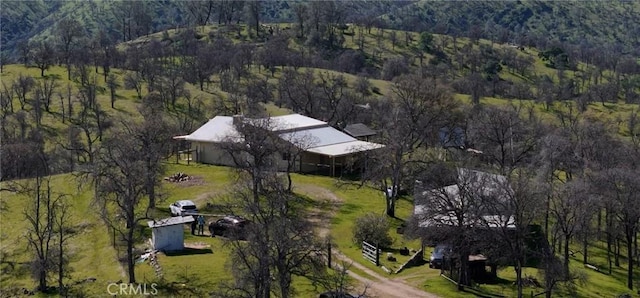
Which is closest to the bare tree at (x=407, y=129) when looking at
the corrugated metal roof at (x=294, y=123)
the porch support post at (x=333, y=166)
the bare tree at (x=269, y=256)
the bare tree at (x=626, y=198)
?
the porch support post at (x=333, y=166)

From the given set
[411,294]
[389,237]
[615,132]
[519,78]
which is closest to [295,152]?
[389,237]

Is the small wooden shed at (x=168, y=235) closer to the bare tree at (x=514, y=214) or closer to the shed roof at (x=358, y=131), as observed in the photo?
the bare tree at (x=514, y=214)

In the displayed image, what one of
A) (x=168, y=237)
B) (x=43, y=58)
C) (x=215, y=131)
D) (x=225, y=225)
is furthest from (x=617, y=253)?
(x=43, y=58)

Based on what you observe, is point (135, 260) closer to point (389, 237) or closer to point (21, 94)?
point (389, 237)

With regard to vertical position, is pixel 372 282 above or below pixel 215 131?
below

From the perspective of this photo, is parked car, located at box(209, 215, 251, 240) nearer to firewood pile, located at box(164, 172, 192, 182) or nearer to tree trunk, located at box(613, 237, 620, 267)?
firewood pile, located at box(164, 172, 192, 182)

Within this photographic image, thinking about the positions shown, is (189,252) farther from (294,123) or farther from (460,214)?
(294,123)
